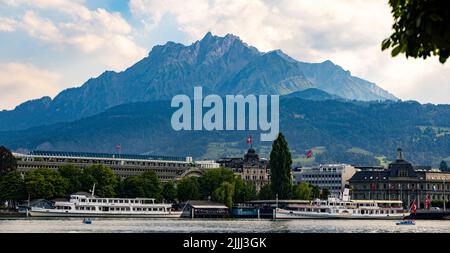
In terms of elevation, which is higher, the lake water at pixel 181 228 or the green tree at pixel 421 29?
the green tree at pixel 421 29

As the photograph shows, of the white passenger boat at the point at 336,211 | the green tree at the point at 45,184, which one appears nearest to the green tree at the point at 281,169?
the white passenger boat at the point at 336,211

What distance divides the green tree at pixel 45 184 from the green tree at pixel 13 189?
1561 millimetres

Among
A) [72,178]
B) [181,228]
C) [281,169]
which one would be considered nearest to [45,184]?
[72,178]

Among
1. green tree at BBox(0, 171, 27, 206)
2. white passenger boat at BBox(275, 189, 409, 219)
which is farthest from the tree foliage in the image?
white passenger boat at BBox(275, 189, 409, 219)

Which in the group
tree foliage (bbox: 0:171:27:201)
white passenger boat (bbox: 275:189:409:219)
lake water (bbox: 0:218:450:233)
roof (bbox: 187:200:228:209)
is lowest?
lake water (bbox: 0:218:450:233)

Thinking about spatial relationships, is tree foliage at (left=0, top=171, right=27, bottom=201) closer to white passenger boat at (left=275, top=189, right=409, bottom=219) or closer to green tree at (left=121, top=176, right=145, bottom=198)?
green tree at (left=121, top=176, right=145, bottom=198)

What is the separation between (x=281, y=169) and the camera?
618ft

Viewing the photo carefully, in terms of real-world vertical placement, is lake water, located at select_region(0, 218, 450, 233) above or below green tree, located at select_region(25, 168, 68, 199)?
below

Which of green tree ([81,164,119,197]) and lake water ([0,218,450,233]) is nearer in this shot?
lake water ([0,218,450,233])

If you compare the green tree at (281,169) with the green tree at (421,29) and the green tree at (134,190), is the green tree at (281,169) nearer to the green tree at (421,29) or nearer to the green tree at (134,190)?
the green tree at (134,190)

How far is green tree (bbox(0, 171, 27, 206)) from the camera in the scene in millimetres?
181375

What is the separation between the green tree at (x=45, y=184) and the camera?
17975 centimetres

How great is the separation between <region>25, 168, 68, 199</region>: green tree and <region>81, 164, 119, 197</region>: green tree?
566 centimetres
